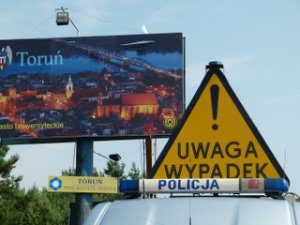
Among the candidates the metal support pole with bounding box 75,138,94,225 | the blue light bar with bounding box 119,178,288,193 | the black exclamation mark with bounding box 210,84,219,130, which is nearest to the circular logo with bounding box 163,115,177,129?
the metal support pole with bounding box 75,138,94,225

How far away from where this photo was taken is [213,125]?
778cm

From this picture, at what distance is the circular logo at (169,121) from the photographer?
103 ft

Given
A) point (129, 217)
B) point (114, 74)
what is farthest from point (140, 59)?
point (129, 217)

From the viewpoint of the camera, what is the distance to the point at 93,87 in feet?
108

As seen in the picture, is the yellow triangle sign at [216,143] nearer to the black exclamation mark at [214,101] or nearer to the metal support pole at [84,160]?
the black exclamation mark at [214,101]

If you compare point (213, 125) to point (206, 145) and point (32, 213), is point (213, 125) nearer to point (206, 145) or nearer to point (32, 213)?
point (206, 145)

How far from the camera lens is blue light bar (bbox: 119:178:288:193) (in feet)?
15.3

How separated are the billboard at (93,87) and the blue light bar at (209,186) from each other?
26405mm

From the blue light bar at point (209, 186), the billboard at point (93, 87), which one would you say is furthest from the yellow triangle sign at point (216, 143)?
the billboard at point (93, 87)

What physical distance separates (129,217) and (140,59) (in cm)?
2882

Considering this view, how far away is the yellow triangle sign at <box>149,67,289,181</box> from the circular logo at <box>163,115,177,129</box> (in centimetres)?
2341

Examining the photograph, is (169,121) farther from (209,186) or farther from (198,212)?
(198,212)

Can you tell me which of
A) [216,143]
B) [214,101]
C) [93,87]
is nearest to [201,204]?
[216,143]

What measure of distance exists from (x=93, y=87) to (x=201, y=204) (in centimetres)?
2870
